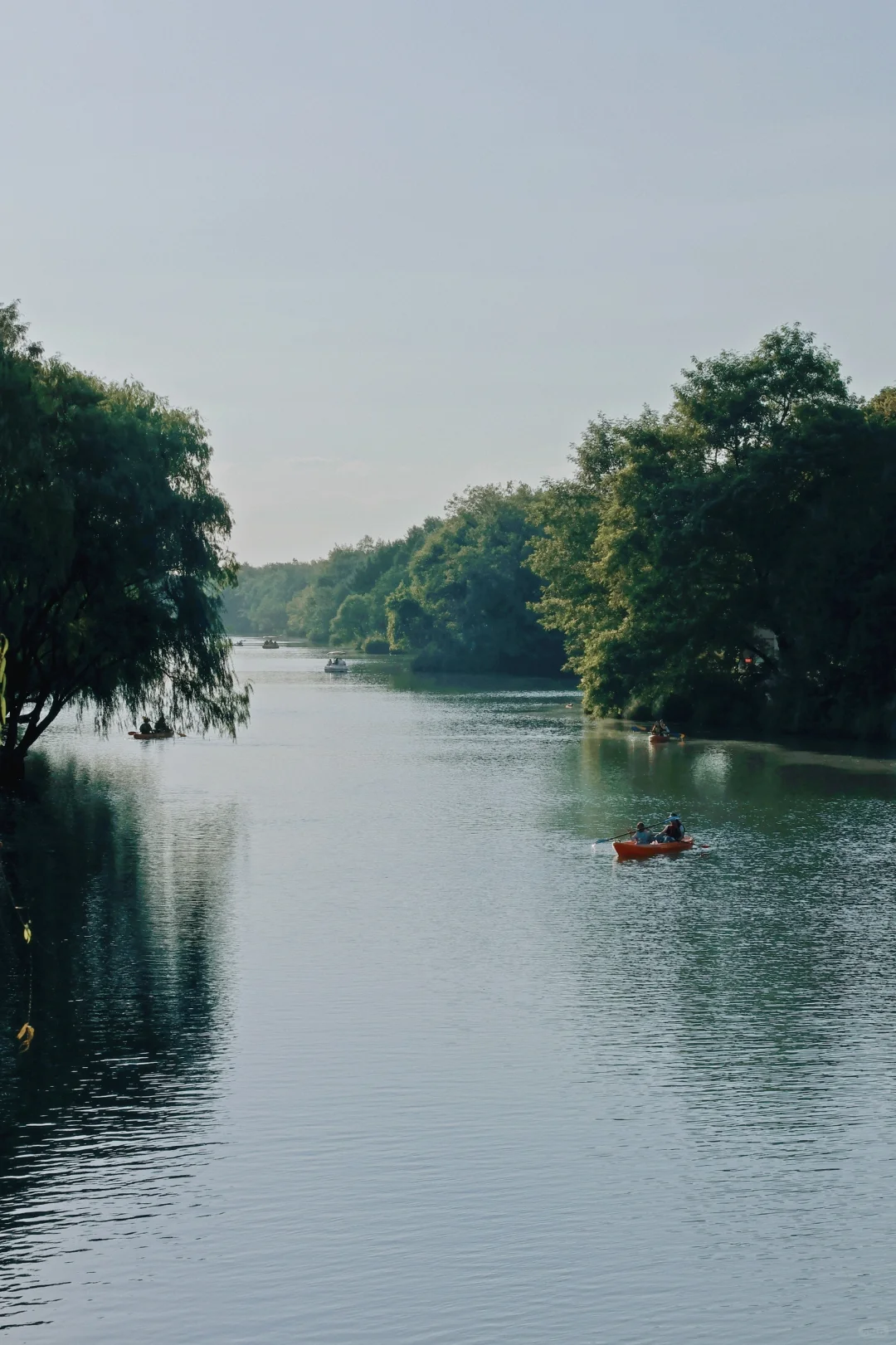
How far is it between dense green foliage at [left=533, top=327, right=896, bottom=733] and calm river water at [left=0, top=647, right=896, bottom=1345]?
3269cm

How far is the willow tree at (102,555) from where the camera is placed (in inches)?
1743

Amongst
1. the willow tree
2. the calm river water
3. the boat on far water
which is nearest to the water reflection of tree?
the calm river water

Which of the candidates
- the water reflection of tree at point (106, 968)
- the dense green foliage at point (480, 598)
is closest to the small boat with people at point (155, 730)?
the water reflection of tree at point (106, 968)

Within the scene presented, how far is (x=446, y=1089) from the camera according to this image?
21.0 metres

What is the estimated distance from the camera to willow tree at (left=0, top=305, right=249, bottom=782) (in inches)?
1743

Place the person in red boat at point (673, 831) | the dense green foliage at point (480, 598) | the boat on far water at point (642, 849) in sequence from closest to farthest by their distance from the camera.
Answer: the boat on far water at point (642, 849), the person in red boat at point (673, 831), the dense green foliage at point (480, 598)

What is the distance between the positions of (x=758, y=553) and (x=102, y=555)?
42595 mm

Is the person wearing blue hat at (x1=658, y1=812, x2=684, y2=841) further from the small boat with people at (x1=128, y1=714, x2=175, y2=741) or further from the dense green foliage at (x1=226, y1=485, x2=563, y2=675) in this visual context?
the dense green foliage at (x1=226, y1=485, x2=563, y2=675)

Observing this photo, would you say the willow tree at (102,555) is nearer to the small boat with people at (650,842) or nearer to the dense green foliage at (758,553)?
the small boat with people at (650,842)

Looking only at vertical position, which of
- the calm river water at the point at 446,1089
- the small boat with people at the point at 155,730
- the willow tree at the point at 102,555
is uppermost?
the willow tree at the point at 102,555

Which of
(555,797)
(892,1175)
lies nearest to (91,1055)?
(892,1175)

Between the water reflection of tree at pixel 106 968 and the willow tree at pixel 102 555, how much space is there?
493cm

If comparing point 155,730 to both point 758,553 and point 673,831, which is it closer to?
point 673,831

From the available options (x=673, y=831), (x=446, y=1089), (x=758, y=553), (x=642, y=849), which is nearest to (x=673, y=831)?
(x=673, y=831)
